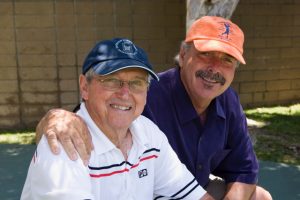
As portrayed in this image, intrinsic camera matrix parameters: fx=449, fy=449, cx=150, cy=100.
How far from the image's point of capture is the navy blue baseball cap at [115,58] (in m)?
1.77

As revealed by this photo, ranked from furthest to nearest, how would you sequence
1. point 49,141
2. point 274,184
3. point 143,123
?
point 274,184 < point 143,123 < point 49,141

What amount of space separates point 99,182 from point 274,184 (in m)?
2.87

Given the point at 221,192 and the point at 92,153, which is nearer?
the point at 92,153

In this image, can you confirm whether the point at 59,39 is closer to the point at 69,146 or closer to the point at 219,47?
the point at 219,47

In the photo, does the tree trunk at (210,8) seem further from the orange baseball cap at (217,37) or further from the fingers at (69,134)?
the fingers at (69,134)

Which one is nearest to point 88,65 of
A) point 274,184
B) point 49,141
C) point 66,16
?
point 49,141

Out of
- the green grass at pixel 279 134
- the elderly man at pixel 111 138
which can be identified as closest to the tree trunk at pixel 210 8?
the green grass at pixel 279 134

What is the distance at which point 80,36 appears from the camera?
6.13 meters

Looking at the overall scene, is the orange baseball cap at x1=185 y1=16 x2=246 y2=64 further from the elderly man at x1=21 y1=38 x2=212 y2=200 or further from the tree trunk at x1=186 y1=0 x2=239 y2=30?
the tree trunk at x1=186 y1=0 x2=239 y2=30

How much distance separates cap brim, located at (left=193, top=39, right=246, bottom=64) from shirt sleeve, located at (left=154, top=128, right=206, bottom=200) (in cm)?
54

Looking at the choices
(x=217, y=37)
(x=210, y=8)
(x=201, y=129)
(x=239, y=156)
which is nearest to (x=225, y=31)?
(x=217, y=37)

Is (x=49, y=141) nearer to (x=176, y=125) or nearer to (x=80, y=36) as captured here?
(x=176, y=125)

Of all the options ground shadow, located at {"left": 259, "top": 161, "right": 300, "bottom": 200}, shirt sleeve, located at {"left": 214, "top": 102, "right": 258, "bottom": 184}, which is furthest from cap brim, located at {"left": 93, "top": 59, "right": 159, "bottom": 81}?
ground shadow, located at {"left": 259, "top": 161, "right": 300, "bottom": 200}

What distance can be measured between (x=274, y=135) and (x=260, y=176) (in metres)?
1.56
